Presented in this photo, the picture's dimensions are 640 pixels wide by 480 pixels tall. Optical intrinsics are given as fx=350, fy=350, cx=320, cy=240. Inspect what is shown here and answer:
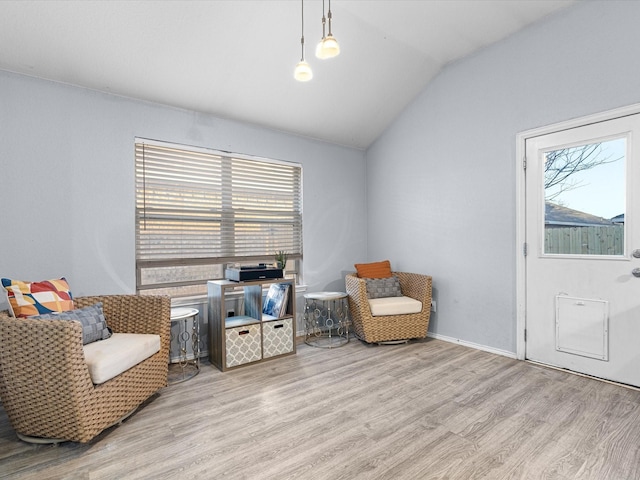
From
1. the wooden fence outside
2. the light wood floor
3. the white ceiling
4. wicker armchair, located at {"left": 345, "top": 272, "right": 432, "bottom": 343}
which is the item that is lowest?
the light wood floor

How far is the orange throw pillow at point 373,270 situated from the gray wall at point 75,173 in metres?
2.02

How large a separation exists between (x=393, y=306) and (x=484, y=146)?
1868mm

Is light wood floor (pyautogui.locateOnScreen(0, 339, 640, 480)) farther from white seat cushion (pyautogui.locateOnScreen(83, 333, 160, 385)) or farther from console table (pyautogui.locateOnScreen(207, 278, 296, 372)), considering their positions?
white seat cushion (pyautogui.locateOnScreen(83, 333, 160, 385))

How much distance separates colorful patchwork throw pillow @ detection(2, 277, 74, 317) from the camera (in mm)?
2209

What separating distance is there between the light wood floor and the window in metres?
1.07

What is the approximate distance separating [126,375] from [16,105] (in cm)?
217

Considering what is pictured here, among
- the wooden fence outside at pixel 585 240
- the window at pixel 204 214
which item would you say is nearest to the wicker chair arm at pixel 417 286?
the wooden fence outside at pixel 585 240

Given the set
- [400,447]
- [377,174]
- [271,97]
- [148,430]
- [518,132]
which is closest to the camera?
[400,447]

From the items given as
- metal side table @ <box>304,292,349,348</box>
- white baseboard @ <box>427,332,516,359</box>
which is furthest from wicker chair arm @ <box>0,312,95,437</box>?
white baseboard @ <box>427,332,516,359</box>

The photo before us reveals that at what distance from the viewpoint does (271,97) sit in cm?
353

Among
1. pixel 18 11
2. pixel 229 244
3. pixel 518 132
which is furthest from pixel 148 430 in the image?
pixel 518 132

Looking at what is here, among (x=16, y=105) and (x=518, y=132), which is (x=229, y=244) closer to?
(x=16, y=105)

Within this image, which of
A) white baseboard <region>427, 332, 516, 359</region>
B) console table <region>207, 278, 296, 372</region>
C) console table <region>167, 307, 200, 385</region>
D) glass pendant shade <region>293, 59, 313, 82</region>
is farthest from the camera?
white baseboard <region>427, 332, 516, 359</region>

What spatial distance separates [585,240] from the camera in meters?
2.88
